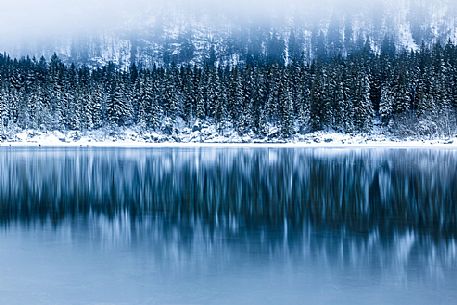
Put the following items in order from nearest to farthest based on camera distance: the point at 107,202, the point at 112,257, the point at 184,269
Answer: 1. the point at 184,269
2. the point at 112,257
3. the point at 107,202

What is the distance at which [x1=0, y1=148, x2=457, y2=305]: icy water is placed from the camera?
11.2 metres

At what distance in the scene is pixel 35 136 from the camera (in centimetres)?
12162

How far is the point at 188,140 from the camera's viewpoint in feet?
397

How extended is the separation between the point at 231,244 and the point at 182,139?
106653mm

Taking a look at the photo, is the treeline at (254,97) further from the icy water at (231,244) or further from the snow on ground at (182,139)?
the icy water at (231,244)

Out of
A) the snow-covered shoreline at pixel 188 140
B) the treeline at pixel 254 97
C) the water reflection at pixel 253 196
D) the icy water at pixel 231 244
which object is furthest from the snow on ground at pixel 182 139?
the icy water at pixel 231 244

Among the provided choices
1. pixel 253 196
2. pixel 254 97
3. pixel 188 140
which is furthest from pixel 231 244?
pixel 188 140

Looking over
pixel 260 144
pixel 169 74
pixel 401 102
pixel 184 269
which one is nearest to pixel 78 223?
pixel 184 269

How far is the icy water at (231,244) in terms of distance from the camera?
1120 cm

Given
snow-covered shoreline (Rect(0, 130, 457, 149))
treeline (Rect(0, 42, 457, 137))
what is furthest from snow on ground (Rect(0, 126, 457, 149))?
treeline (Rect(0, 42, 457, 137))

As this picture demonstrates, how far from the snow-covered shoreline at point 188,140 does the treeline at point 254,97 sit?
1.96 m

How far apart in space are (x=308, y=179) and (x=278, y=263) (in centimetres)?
2235

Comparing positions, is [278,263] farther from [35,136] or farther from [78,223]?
[35,136]

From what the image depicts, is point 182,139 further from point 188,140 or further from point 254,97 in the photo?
point 254,97
